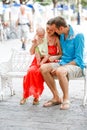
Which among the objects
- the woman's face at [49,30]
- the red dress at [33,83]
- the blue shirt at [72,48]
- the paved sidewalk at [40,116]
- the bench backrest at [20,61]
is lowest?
the paved sidewalk at [40,116]

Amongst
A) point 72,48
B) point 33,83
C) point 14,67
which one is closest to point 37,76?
point 33,83

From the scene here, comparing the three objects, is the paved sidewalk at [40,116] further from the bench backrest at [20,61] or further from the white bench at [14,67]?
the bench backrest at [20,61]

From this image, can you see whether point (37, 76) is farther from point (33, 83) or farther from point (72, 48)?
point (72, 48)

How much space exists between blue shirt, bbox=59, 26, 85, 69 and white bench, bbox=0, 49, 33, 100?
0.77 meters

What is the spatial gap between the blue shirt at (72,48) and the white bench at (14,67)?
77cm

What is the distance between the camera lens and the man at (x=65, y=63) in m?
5.84

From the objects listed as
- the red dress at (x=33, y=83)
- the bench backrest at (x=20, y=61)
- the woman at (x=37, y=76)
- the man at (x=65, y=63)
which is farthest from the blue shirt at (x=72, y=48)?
the bench backrest at (x=20, y=61)

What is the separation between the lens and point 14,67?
686 cm

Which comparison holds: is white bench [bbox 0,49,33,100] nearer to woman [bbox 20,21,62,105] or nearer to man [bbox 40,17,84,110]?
woman [bbox 20,21,62,105]

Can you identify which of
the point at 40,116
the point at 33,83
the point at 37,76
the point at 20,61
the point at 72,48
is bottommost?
the point at 40,116

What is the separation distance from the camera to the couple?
5840mm

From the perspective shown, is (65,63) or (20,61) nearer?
(65,63)

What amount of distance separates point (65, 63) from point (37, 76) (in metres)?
0.45

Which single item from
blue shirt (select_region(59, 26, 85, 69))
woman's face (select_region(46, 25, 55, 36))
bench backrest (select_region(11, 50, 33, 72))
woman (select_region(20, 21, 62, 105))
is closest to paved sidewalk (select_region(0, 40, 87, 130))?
woman (select_region(20, 21, 62, 105))
